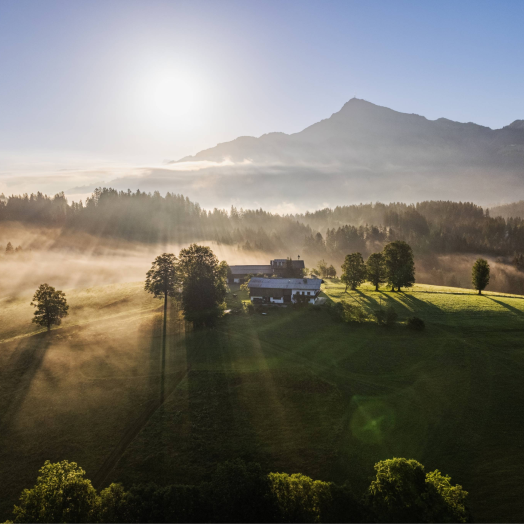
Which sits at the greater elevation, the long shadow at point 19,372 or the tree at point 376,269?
the tree at point 376,269

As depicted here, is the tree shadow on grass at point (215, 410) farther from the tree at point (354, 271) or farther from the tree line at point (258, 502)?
the tree at point (354, 271)

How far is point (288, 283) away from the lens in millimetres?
84812

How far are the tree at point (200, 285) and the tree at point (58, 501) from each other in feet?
137

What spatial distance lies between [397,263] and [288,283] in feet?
121

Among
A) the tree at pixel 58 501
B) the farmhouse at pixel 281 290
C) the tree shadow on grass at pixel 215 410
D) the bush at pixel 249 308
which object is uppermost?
the farmhouse at pixel 281 290

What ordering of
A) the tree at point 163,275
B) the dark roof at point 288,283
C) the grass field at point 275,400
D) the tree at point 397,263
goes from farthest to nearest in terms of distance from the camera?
1. the tree at point 397,263
2. the dark roof at point 288,283
3. the tree at point 163,275
4. the grass field at point 275,400

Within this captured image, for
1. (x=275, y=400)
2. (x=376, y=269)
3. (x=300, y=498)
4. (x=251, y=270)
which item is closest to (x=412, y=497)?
(x=300, y=498)

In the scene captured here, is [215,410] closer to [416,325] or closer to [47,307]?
[416,325]

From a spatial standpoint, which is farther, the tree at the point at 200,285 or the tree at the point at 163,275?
the tree at the point at 163,275

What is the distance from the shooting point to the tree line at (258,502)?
74.6ft

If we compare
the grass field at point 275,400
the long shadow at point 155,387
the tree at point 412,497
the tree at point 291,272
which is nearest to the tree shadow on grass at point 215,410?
the grass field at point 275,400

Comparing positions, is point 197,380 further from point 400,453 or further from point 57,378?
point 400,453

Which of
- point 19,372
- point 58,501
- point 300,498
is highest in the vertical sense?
point 58,501

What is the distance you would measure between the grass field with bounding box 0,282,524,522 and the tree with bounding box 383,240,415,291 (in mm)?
26261
